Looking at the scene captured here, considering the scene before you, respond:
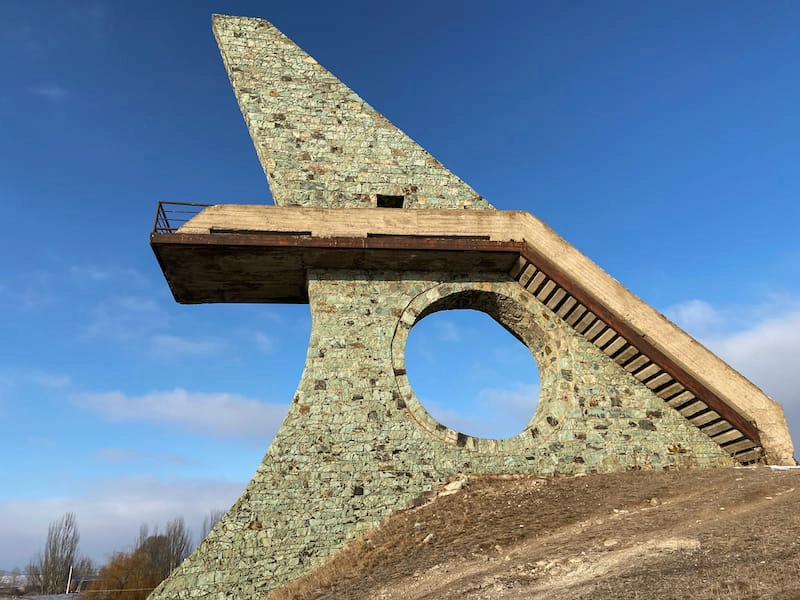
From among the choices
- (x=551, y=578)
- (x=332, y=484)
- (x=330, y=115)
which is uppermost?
(x=330, y=115)

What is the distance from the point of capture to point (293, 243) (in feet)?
41.5

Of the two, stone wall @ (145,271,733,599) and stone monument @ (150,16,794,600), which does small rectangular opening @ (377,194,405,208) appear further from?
stone wall @ (145,271,733,599)

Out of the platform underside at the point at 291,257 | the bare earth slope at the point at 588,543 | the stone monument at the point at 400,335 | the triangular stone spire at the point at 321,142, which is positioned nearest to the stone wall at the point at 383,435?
the stone monument at the point at 400,335

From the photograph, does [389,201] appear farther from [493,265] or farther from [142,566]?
[142,566]

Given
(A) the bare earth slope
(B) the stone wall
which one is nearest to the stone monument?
(B) the stone wall

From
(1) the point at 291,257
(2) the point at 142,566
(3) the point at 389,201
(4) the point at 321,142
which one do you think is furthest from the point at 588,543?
(2) the point at 142,566

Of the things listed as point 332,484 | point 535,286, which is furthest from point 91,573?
point 535,286

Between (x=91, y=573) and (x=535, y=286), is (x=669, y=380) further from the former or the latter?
(x=91, y=573)

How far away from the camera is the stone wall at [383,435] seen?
10508 mm

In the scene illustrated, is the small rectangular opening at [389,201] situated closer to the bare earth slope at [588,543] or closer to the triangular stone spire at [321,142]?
the triangular stone spire at [321,142]

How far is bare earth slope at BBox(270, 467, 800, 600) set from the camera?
19.0 feet

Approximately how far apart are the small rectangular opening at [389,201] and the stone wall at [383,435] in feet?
6.99

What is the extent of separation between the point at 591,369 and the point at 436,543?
5984 millimetres

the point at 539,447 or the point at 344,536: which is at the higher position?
the point at 539,447
